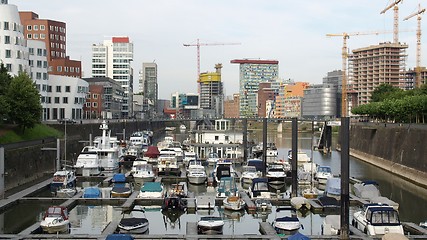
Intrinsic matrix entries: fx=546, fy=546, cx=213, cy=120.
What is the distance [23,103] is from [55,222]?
97.1 ft

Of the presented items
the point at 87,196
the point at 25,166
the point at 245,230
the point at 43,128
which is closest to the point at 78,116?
the point at 43,128

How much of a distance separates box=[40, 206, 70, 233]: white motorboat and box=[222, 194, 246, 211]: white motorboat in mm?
12541

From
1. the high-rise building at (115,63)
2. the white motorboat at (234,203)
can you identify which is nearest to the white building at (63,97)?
the white motorboat at (234,203)

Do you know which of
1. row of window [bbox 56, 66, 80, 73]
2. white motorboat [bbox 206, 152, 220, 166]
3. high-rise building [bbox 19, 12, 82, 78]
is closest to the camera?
white motorboat [bbox 206, 152, 220, 166]

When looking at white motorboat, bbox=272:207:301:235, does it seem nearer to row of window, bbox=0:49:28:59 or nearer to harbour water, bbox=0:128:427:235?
harbour water, bbox=0:128:427:235

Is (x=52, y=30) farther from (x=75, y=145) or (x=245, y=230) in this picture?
(x=245, y=230)

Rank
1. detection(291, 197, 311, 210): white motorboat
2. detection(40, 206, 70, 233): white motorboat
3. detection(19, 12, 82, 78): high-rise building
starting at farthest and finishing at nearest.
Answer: detection(19, 12, 82, 78): high-rise building
detection(291, 197, 311, 210): white motorboat
detection(40, 206, 70, 233): white motorboat

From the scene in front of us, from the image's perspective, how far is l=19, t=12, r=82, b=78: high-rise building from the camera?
128250 mm

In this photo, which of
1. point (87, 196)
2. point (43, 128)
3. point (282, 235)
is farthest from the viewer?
point (43, 128)

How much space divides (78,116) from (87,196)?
74.0m

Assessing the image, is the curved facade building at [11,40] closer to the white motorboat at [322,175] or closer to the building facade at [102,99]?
the building facade at [102,99]

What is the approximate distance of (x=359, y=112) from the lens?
401 ft

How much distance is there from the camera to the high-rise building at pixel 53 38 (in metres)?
128

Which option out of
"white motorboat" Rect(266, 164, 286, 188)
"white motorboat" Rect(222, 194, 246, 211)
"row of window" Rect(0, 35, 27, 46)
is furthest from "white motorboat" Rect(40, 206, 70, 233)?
"row of window" Rect(0, 35, 27, 46)
